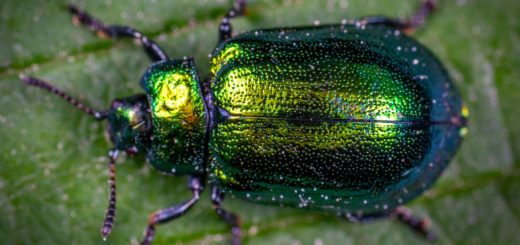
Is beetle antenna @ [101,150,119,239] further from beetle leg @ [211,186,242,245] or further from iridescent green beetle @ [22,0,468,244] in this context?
beetle leg @ [211,186,242,245]

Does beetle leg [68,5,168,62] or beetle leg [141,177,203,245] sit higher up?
beetle leg [68,5,168,62]

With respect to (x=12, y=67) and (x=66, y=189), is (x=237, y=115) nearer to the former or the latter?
(x=66, y=189)

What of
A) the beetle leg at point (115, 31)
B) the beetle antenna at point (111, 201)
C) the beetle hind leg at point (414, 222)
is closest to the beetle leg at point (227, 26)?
the beetle leg at point (115, 31)

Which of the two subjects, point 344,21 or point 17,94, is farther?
point 344,21

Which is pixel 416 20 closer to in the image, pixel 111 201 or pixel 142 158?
pixel 142 158

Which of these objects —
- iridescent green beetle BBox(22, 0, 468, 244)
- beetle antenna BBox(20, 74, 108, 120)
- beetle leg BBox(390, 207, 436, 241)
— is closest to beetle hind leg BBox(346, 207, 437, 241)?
beetle leg BBox(390, 207, 436, 241)

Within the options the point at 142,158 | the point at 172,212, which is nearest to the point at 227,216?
the point at 172,212

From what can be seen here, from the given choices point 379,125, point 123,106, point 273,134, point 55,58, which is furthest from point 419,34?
point 55,58
